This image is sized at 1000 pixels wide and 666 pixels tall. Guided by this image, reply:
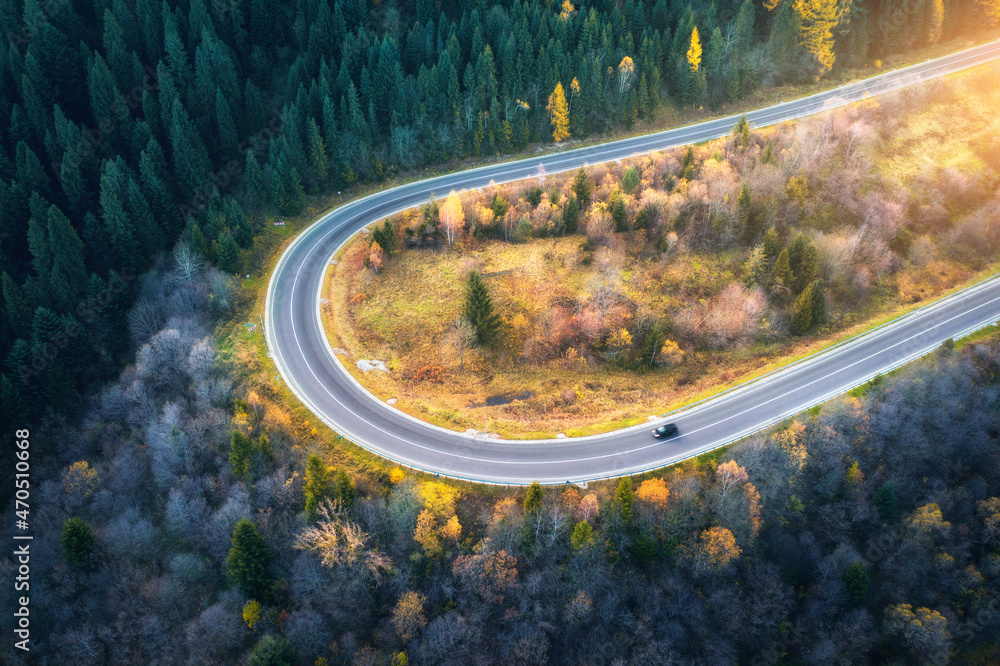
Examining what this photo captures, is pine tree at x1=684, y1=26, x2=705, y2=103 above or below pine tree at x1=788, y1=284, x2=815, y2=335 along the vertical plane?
above

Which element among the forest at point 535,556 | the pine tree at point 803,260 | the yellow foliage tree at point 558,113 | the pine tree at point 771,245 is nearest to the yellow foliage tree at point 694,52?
the yellow foliage tree at point 558,113

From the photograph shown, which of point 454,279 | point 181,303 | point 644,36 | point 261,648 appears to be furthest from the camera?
point 644,36

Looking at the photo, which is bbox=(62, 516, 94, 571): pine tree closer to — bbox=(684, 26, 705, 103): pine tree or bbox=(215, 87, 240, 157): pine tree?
bbox=(215, 87, 240, 157): pine tree

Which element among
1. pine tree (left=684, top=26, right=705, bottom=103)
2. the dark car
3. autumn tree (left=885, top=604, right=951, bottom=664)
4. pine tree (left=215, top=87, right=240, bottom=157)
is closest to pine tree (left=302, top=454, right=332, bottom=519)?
the dark car

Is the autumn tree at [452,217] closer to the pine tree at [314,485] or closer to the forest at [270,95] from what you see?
the forest at [270,95]

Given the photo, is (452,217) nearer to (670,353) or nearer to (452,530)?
(670,353)

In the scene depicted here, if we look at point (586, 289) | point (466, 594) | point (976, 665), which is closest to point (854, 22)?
point (586, 289)

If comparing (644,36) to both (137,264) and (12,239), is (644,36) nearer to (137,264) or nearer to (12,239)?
(137,264)
